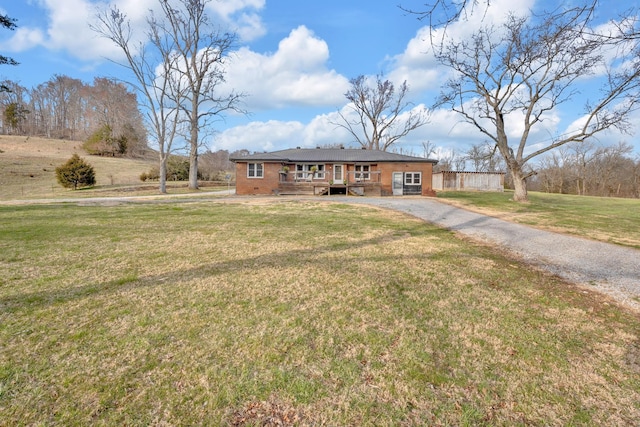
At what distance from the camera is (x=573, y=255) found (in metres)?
6.37

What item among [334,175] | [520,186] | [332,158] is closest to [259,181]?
[334,175]

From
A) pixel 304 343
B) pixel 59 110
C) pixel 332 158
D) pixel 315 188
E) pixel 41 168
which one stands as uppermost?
pixel 59 110

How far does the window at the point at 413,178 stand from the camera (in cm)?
2447

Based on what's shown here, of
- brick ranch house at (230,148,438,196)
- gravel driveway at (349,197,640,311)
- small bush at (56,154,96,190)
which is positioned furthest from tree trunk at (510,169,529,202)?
small bush at (56,154,96,190)

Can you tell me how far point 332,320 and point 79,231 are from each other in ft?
25.5

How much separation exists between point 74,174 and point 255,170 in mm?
16085

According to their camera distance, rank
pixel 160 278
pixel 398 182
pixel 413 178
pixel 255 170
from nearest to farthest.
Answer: pixel 160 278 → pixel 255 170 → pixel 413 178 → pixel 398 182

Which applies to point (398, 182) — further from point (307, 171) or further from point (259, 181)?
point (259, 181)

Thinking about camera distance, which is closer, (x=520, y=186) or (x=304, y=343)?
(x=304, y=343)

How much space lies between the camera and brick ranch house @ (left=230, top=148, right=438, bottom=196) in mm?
24078

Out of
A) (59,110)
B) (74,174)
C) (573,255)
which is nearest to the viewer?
(573,255)

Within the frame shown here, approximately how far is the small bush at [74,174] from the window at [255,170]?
1534cm

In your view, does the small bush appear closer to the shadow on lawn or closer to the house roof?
the house roof

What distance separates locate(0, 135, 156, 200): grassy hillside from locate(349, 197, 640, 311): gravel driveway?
2666cm
